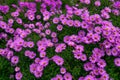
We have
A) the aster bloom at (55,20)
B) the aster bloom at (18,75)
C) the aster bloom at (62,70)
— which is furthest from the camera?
the aster bloom at (55,20)

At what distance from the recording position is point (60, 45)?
3.50 m

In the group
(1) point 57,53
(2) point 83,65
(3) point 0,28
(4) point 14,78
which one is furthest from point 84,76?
(3) point 0,28

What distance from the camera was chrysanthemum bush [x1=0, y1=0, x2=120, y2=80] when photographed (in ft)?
11.1

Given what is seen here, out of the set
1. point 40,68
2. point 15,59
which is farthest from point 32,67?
point 15,59

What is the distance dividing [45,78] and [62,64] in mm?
205

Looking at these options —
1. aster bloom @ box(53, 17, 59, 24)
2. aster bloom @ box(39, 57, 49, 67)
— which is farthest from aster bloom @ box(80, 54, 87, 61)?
aster bloom @ box(53, 17, 59, 24)

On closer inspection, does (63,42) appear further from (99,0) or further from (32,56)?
(99,0)

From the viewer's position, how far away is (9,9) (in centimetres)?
422

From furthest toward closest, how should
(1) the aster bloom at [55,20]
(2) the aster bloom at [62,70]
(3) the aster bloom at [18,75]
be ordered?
(1) the aster bloom at [55,20], (3) the aster bloom at [18,75], (2) the aster bloom at [62,70]

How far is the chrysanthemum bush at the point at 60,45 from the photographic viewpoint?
3396 millimetres

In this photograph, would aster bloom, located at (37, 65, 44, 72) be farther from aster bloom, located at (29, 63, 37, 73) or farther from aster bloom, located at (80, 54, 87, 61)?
aster bloom, located at (80, 54, 87, 61)

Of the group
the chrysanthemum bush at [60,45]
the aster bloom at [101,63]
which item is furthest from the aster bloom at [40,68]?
the aster bloom at [101,63]

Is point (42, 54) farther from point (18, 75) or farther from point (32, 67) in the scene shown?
point (18, 75)

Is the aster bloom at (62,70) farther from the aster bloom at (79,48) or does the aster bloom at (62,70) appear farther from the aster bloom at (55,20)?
the aster bloom at (55,20)
